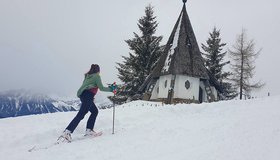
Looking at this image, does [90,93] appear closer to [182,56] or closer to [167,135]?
[167,135]

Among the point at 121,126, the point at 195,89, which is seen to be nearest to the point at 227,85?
the point at 195,89

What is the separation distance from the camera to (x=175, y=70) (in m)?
30.1

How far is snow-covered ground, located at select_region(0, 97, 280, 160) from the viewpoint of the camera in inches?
237

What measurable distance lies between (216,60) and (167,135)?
3631 cm

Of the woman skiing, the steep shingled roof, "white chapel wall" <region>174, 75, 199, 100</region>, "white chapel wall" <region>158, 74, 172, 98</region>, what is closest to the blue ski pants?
the woman skiing

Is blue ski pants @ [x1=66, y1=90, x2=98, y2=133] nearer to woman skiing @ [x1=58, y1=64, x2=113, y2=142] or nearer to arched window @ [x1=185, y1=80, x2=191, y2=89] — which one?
woman skiing @ [x1=58, y1=64, x2=113, y2=142]

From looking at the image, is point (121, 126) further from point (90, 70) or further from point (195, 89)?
point (195, 89)

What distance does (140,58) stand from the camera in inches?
1515

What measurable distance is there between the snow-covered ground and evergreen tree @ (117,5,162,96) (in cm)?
2524

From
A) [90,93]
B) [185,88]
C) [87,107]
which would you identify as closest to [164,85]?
[185,88]

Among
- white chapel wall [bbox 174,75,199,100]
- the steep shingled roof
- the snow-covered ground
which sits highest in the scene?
the steep shingled roof

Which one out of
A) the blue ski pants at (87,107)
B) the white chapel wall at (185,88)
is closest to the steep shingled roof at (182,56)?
the white chapel wall at (185,88)

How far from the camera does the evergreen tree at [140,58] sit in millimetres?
37375

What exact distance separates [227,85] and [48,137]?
34.7m
